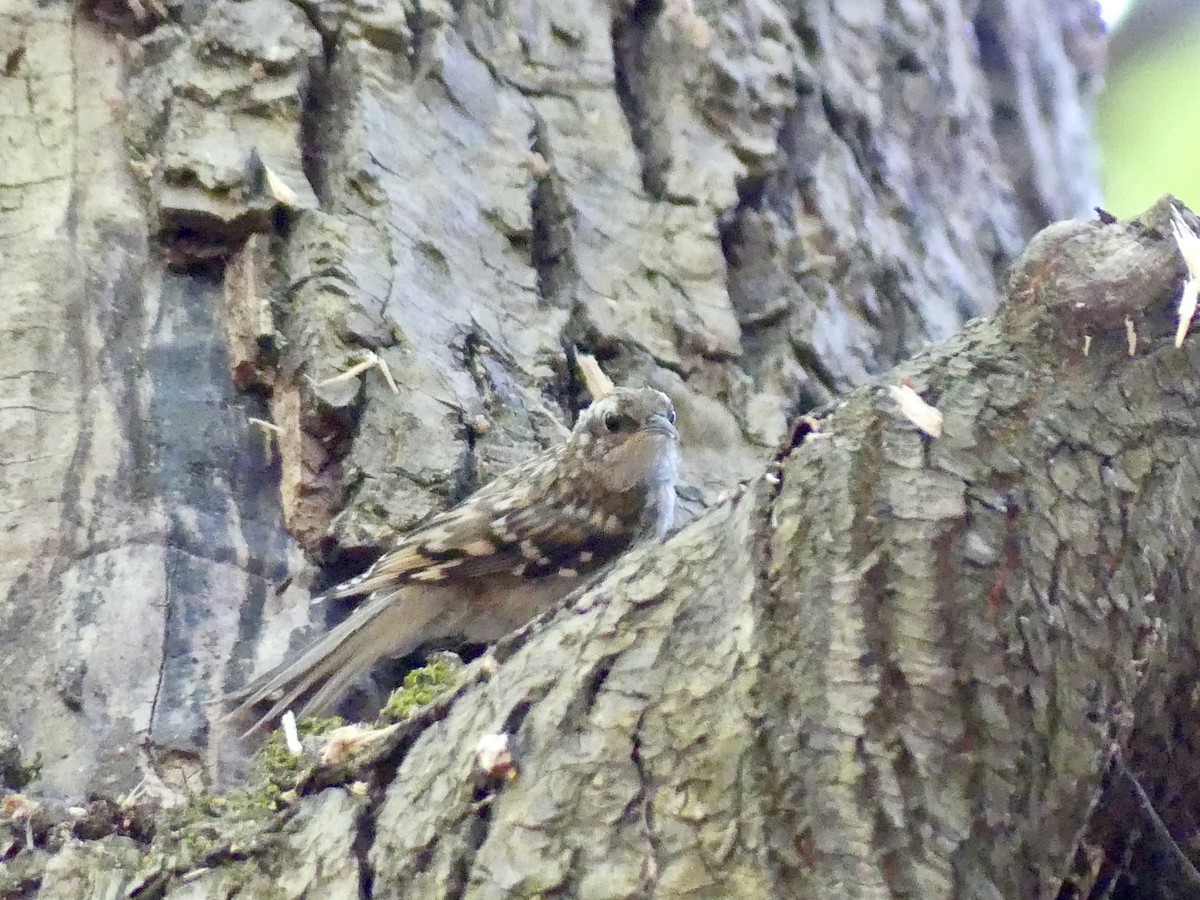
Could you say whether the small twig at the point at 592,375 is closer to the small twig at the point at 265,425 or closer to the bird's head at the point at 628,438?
the bird's head at the point at 628,438

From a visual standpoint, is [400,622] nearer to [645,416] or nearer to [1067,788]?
[645,416]

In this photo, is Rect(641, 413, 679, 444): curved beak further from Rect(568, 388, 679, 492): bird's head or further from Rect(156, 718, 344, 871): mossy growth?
Rect(156, 718, 344, 871): mossy growth

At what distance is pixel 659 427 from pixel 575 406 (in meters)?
0.26

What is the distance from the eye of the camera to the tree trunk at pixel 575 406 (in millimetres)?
1188

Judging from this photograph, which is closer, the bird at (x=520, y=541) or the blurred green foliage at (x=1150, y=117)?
the bird at (x=520, y=541)

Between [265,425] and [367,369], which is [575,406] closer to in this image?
[367,369]

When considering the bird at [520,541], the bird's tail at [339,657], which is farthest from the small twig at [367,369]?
the bird's tail at [339,657]

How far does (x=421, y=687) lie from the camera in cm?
190

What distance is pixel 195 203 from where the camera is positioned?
2279mm

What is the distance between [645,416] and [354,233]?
25.4 inches

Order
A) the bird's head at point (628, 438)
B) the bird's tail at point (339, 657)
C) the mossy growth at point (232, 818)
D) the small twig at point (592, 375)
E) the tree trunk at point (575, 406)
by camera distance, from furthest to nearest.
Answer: the small twig at point (592, 375)
the bird's head at point (628, 438)
the bird's tail at point (339, 657)
the mossy growth at point (232, 818)
the tree trunk at point (575, 406)

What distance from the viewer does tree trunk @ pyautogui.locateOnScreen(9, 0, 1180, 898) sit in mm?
1188

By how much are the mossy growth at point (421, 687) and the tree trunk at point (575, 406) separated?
0.24 m

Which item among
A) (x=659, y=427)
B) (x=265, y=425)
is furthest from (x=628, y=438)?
(x=265, y=425)
